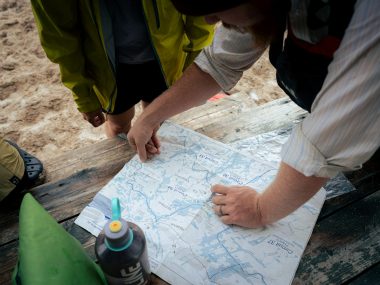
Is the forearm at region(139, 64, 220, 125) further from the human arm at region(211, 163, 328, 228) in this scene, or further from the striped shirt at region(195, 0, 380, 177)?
the striped shirt at region(195, 0, 380, 177)

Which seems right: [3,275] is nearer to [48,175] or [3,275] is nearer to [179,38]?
[48,175]

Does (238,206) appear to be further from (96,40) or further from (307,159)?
(96,40)

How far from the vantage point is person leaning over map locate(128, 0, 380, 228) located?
49 cm

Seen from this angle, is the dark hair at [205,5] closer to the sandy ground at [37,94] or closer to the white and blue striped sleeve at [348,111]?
the white and blue striped sleeve at [348,111]

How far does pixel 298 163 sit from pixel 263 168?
345mm

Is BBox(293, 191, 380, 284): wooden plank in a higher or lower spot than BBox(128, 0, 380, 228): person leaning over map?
lower

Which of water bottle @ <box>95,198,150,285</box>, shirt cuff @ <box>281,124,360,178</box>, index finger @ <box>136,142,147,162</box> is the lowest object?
index finger @ <box>136,142,147,162</box>

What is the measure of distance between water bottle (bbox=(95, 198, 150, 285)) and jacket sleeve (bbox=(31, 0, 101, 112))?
26.4 inches

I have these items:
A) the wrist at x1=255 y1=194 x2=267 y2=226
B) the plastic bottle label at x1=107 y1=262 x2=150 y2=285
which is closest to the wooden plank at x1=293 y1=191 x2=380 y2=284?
the wrist at x1=255 y1=194 x2=267 y2=226

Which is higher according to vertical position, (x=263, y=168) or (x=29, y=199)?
(x=29, y=199)

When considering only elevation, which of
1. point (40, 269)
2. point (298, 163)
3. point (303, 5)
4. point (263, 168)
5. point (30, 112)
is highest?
point (303, 5)

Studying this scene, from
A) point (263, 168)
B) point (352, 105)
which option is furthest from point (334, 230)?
point (352, 105)

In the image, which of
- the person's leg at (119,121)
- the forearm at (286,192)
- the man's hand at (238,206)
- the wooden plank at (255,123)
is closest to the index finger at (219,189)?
the man's hand at (238,206)

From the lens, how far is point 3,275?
0.79m
